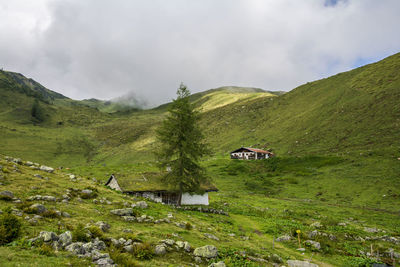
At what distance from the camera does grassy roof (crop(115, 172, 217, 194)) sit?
34.5 meters

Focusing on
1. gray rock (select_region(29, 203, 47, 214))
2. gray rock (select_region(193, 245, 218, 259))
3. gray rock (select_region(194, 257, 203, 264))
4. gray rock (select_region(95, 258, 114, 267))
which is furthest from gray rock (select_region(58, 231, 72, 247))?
gray rock (select_region(193, 245, 218, 259))

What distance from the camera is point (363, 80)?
422 feet

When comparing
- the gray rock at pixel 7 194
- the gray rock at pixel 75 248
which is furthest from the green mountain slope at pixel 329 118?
the gray rock at pixel 7 194

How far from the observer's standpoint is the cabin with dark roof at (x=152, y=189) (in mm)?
34250

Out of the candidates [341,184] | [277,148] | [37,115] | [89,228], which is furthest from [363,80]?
[37,115]

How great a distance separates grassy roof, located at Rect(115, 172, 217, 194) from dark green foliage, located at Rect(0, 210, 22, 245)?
23.7 meters

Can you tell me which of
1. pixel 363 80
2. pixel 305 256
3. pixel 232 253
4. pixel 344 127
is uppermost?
pixel 363 80

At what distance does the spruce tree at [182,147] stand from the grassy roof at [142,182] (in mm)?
2560

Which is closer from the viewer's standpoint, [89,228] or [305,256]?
[89,228]

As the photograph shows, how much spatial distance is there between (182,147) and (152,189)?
841 centimetres

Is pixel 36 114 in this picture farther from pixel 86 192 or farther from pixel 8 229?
pixel 8 229

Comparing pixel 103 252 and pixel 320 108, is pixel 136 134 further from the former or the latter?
pixel 103 252

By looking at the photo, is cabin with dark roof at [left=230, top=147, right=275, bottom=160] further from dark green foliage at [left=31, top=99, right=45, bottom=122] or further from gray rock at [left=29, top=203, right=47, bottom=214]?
dark green foliage at [left=31, top=99, right=45, bottom=122]

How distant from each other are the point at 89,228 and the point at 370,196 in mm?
55094
